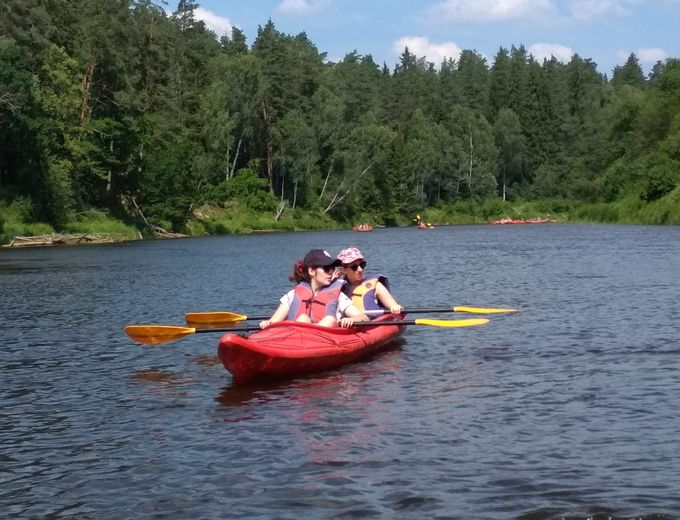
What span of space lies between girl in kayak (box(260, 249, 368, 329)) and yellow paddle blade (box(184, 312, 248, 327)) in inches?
156

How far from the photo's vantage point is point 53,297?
2745 centimetres

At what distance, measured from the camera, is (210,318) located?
18.9m

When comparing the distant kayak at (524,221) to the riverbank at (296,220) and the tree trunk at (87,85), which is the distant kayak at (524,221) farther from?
the tree trunk at (87,85)

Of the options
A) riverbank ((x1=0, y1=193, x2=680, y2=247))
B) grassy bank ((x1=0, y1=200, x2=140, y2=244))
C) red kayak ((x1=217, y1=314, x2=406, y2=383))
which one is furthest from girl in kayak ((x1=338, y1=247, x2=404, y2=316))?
grassy bank ((x1=0, y1=200, x2=140, y2=244))

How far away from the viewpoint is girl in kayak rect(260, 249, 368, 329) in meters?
14.6

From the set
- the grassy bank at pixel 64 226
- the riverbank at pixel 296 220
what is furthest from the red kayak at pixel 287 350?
the grassy bank at pixel 64 226

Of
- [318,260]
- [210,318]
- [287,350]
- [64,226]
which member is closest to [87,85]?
[64,226]

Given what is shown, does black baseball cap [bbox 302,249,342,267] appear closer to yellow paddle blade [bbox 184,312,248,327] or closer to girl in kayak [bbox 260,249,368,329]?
girl in kayak [bbox 260,249,368,329]

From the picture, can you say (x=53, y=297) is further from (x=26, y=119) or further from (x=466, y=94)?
(x=466, y=94)

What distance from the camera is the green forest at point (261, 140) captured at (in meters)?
64.3

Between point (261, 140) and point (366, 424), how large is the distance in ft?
291

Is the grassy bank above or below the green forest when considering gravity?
below

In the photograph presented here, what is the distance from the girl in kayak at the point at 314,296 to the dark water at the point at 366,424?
895mm

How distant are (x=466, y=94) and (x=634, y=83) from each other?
4267 cm
